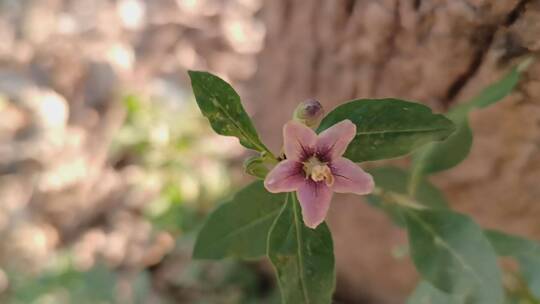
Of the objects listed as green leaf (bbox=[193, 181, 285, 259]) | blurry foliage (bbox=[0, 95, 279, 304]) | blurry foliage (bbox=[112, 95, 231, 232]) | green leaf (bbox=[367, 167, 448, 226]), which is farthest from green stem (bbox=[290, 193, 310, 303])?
blurry foliage (bbox=[112, 95, 231, 232])

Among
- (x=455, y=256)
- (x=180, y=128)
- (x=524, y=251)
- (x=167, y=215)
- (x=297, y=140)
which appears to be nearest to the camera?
(x=297, y=140)

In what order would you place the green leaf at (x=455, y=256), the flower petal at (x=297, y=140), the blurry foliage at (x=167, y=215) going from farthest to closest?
the blurry foliage at (x=167, y=215) → the green leaf at (x=455, y=256) → the flower petal at (x=297, y=140)

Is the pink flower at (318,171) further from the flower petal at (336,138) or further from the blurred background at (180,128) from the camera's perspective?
the blurred background at (180,128)

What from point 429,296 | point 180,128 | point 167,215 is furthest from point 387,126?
point 180,128

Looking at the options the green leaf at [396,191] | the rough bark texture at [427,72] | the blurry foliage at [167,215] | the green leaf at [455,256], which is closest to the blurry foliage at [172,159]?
the blurry foliage at [167,215]

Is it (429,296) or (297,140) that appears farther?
(429,296)

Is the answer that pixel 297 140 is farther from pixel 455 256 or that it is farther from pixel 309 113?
pixel 455 256

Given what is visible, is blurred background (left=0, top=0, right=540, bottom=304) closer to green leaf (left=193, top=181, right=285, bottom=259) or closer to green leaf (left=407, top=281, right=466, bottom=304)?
green leaf (left=407, top=281, right=466, bottom=304)
